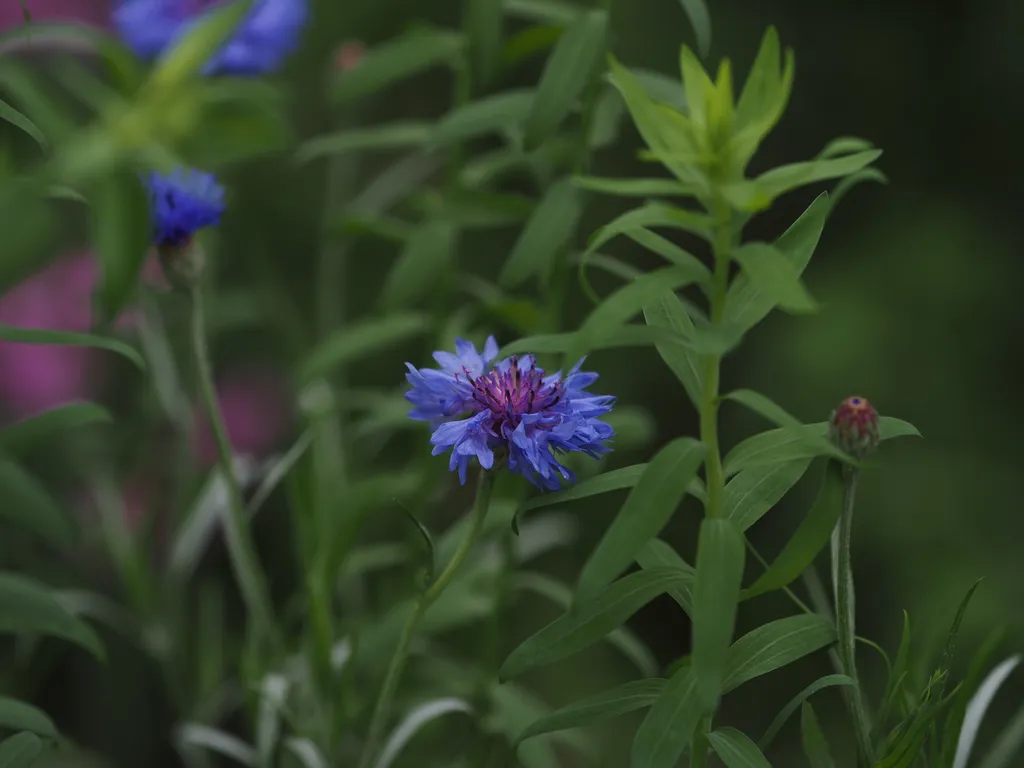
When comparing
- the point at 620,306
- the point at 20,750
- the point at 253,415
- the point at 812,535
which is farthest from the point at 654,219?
the point at 253,415

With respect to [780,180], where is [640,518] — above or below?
below


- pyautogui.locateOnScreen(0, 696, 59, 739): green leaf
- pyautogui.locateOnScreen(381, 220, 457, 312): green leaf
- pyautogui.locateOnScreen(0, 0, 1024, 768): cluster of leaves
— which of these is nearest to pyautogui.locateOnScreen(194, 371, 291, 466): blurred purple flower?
pyautogui.locateOnScreen(0, 0, 1024, 768): cluster of leaves

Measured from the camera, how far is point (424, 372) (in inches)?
23.3

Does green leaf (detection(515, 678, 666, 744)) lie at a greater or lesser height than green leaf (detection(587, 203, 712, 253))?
lesser

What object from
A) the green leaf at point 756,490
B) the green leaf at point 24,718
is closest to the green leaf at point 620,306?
A: the green leaf at point 756,490

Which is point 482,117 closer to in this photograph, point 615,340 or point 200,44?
point 200,44

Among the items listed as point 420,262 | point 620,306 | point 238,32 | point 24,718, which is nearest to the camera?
point 620,306

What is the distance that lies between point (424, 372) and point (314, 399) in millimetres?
372

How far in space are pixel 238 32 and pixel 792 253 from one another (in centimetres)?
59

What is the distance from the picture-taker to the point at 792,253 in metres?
0.55

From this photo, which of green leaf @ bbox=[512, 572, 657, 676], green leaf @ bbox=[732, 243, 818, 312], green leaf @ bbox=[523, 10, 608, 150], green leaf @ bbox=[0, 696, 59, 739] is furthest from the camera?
green leaf @ bbox=[512, 572, 657, 676]

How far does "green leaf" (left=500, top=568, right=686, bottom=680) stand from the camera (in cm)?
52

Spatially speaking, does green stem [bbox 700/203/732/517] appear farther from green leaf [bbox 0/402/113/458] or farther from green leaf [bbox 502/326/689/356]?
green leaf [bbox 0/402/113/458]

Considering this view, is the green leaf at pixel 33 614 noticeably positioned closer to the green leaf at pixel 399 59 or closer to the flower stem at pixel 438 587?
the flower stem at pixel 438 587
